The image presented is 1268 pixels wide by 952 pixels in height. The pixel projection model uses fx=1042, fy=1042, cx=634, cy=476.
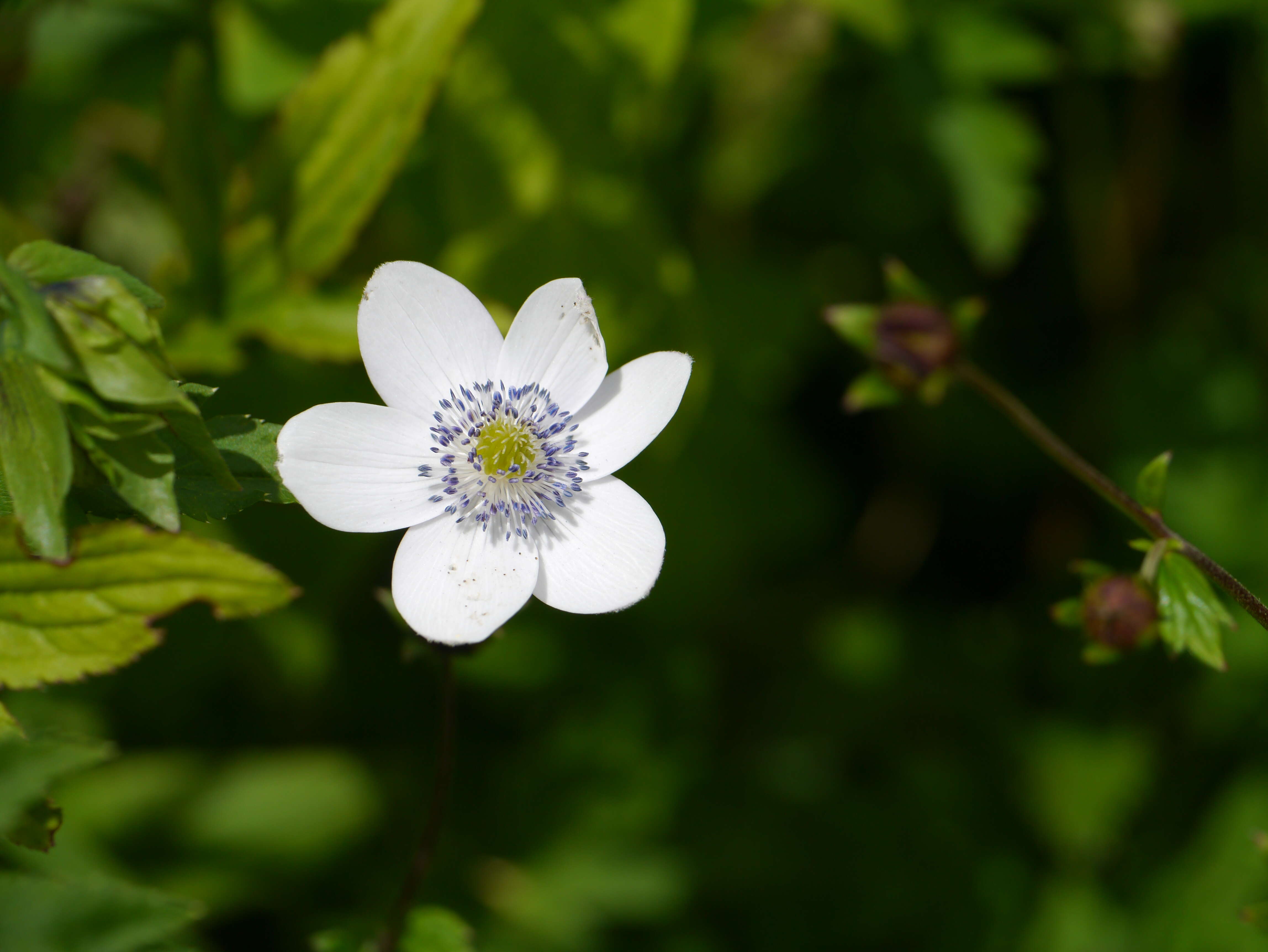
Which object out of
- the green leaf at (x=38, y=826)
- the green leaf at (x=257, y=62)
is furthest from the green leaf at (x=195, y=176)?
the green leaf at (x=38, y=826)

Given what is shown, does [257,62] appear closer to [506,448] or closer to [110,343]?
[506,448]

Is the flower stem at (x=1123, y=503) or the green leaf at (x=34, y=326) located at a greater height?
the flower stem at (x=1123, y=503)

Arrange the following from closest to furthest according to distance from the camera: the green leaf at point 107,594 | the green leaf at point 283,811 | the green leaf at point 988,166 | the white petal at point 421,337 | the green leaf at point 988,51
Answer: the green leaf at point 107,594, the white petal at point 421,337, the green leaf at point 283,811, the green leaf at point 988,166, the green leaf at point 988,51

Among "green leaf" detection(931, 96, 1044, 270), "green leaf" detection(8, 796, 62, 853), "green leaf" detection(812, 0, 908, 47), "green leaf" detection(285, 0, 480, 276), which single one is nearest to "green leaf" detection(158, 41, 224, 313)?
"green leaf" detection(285, 0, 480, 276)

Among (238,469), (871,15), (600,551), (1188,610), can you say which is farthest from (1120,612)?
(871,15)

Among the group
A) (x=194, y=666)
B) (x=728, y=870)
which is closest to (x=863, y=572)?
(x=728, y=870)

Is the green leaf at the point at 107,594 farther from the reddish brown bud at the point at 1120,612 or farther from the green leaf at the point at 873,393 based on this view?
the reddish brown bud at the point at 1120,612

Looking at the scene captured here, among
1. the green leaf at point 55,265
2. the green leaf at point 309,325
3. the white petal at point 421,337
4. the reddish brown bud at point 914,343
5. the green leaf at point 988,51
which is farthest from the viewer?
the green leaf at point 988,51
